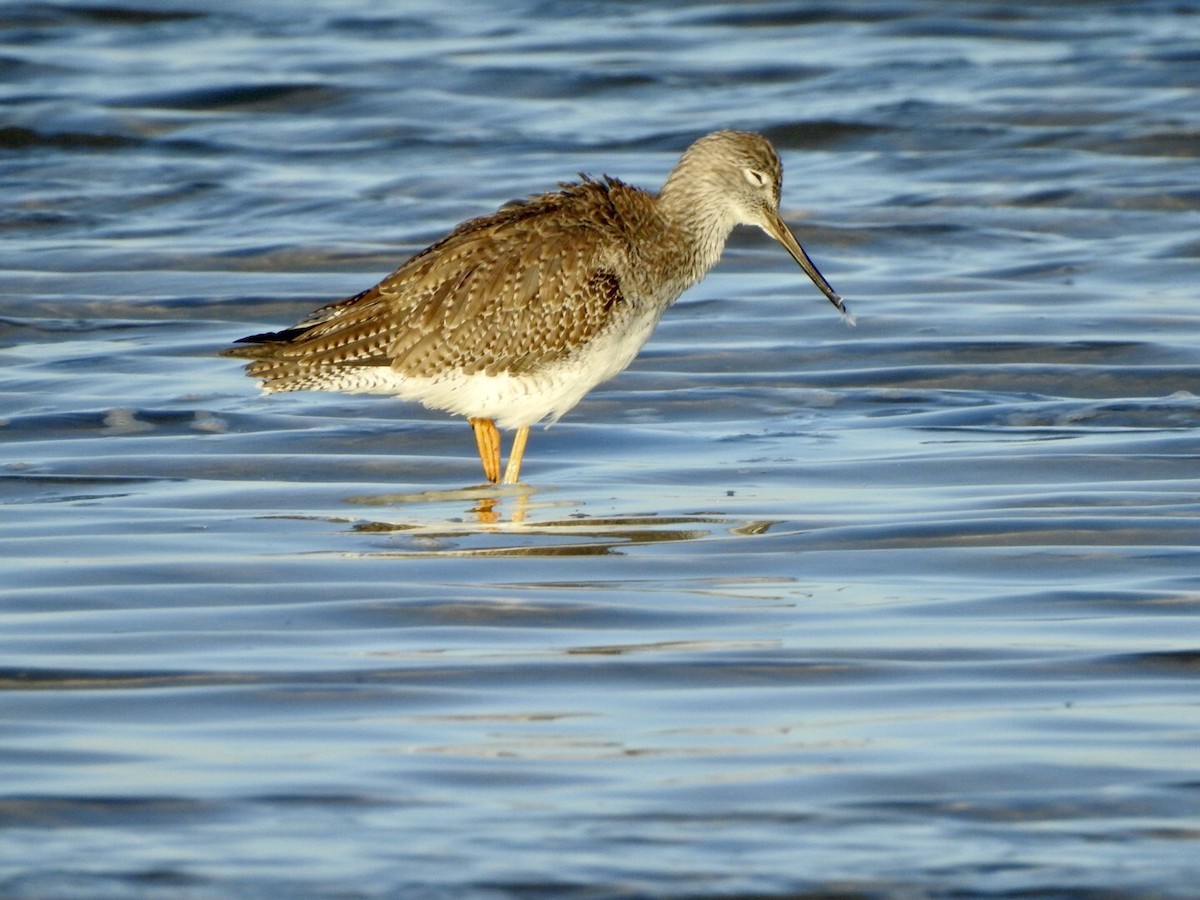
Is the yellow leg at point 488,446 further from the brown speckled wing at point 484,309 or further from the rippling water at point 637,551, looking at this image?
the brown speckled wing at point 484,309

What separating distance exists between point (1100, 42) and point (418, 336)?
15914 millimetres

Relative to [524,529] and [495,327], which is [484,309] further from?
[524,529]

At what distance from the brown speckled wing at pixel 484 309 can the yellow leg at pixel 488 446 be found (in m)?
0.36

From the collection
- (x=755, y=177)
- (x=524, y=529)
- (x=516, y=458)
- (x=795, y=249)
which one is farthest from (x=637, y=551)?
(x=795, y=249)

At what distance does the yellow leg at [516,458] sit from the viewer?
9.84 metres

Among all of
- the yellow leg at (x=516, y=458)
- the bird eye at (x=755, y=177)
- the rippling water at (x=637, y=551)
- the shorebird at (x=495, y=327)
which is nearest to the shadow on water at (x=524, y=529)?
the rippling water at (x=637, y=551)

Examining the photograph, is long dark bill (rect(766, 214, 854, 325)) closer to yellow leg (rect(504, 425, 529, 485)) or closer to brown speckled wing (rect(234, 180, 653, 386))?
brown speckled wing (rect(234, 180, 653, 386))

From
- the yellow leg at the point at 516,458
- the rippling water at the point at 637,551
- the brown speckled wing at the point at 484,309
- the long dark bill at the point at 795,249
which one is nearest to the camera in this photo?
the rippling water at the point at 637,551

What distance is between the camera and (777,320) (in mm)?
13539

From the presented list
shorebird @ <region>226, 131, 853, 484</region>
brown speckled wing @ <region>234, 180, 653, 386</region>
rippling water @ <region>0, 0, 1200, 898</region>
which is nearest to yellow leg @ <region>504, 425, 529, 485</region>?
shorebird @ <region>226, 131, 853, 484</region>

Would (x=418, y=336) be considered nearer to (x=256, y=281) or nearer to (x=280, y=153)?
(x=256, y=281)

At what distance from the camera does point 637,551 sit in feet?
27.3

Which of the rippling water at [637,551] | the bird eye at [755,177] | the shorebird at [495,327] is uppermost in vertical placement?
the bird eye at [755,177]

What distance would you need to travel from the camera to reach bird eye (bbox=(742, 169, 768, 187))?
35.8 ft
